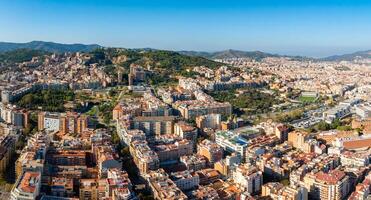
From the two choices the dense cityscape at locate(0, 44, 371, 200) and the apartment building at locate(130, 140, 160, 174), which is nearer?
the dense cityscape at locate(0, 44, 371, 200)

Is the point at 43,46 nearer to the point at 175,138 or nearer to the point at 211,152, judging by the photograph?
the point at 175,138

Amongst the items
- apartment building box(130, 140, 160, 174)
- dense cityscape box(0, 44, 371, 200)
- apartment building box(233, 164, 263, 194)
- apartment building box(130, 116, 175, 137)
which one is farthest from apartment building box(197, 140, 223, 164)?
apartment building box(130, 116, 175, 137)

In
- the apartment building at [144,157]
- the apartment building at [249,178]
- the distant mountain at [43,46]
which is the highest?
the distant mountain at [43,46]

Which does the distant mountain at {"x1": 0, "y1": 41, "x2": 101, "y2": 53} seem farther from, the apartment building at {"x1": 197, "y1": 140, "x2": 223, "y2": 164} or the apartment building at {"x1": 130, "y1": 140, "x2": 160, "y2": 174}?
the apartment building at {"x1": 197, "y1": 140, "x2": 223, "y2": 164}

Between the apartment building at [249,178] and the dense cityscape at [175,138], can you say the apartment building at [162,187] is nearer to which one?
the dense cityscape at [175,138]

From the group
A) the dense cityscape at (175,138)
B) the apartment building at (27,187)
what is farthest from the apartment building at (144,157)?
the apartment building at (27,187)

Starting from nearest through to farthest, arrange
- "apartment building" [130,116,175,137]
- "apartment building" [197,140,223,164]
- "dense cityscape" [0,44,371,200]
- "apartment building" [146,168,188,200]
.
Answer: "apartment building" [146,168,188,200], "dense cityscape" [0,44,371,200], "apartment building" [197,140,223,164], "apartment building" [130,116,175,137]

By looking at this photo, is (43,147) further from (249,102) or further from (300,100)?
(300,100)

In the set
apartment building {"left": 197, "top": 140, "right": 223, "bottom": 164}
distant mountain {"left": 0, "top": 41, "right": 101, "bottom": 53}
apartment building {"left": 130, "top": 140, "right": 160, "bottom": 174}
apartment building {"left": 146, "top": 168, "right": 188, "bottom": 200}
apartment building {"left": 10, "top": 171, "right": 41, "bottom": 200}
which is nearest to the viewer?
apartment building {"left": 10, "top": 171, "right": 41, "bottom": 200}
